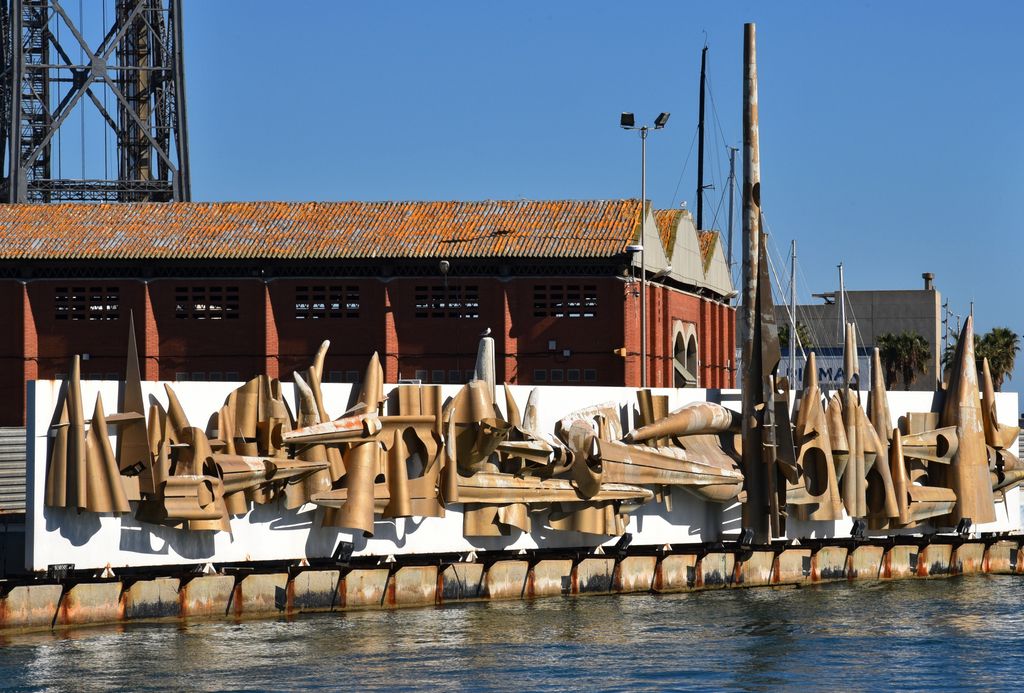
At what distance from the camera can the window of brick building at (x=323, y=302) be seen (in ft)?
199

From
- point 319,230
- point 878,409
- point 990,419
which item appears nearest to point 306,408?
point 878,409

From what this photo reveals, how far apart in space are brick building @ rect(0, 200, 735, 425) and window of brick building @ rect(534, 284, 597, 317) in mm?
48

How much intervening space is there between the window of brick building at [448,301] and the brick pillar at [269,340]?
4986mm

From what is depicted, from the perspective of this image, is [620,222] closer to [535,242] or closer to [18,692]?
[535,242]

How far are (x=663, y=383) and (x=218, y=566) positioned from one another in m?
33.1

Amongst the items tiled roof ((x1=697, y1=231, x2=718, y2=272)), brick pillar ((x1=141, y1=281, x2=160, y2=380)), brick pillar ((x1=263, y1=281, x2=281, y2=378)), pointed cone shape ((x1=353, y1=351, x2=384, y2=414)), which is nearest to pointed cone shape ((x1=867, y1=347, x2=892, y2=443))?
pointed cone shape ((x1=353, y1=351, x2=384, y2=414))

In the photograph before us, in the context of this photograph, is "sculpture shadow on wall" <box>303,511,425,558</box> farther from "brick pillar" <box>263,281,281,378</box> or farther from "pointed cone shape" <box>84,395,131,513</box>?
"brick pillar" <box>263,281,281,378</box>

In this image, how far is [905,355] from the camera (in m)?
101

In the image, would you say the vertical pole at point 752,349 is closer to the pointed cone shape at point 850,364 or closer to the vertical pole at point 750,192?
the vertical pole at point 750,192

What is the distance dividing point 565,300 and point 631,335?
2.56m

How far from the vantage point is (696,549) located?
38.4 metres

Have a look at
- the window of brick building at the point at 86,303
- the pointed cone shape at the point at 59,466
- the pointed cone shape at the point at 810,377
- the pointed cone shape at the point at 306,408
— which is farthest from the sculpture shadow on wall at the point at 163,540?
the window of brick building at the point at 86,303

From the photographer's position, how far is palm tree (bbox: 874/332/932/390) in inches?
3976

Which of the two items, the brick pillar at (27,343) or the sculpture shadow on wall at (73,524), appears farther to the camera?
the brick pillar at (27,343)
